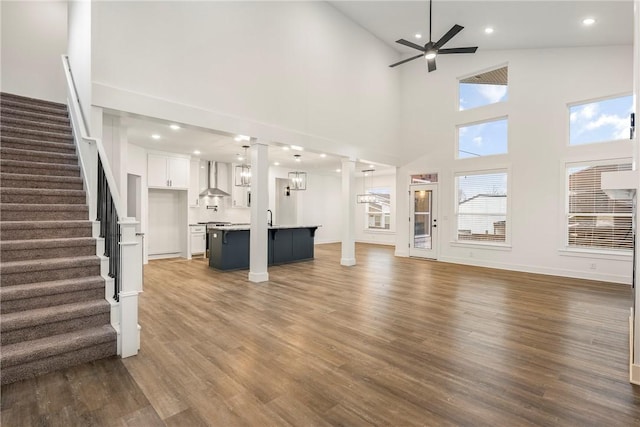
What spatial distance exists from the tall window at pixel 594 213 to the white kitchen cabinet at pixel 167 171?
9311mm

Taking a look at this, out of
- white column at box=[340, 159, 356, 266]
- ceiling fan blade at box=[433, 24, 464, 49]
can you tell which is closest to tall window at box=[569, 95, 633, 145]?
ceiling fan blade at box=[433, 24, 464, 49]

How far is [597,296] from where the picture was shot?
478 cm

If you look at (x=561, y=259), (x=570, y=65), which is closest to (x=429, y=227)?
(x=561, y=259)

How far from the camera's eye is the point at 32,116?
470 centimetres

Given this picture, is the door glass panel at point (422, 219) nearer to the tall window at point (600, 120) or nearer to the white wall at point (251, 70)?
the white wall at point (251, 70)

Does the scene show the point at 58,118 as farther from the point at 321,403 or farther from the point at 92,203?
the point at 321,403

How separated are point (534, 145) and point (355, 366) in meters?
6.59

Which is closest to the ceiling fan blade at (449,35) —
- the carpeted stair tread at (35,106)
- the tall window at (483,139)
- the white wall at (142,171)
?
the tall window at (483,139)

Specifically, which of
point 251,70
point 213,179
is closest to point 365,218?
point 213,179

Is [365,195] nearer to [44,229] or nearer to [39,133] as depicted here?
[39,133]

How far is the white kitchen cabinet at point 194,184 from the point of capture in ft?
29.2

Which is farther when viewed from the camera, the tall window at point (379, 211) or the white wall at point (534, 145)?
the tall window at point (379, 211)

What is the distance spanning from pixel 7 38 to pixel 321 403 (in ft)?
29.2

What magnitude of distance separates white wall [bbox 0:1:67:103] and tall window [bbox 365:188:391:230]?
10.3 m
